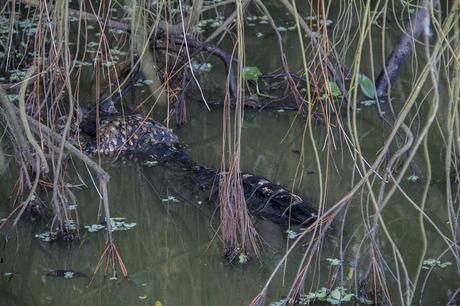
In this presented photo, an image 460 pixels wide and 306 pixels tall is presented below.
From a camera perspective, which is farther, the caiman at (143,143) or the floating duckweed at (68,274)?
the caiman at (143,143)

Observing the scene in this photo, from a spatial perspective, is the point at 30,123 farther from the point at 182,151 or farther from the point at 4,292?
the point at 182,151

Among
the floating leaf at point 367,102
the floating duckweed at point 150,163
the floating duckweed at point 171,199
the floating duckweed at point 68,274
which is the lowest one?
the floating duckweed at point 68,274

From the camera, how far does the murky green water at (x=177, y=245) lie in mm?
4145

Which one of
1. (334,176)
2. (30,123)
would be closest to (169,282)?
(30,123)

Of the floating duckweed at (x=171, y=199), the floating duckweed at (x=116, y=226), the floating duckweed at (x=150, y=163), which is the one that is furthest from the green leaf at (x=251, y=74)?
the floating duckweed at (x=116, y=226)

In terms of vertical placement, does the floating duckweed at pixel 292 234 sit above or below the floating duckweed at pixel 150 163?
below

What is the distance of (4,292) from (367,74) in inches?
147

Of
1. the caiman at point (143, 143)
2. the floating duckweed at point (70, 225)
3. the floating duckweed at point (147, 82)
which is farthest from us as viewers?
the floating duckweed at point (147, 82)

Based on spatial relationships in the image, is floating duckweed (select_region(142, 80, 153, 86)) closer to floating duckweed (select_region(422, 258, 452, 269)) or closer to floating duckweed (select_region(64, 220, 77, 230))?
floating duckweed (select_region(64, 220, 77, 230))

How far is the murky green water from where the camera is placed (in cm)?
414

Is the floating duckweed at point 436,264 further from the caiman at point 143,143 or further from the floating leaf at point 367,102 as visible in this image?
the floating leaf at point 367,102

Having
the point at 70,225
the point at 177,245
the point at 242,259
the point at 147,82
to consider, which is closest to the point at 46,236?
the point at 70,225

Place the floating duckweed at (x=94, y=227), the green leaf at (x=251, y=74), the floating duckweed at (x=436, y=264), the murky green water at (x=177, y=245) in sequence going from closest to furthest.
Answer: the murky green water at (x=177, y=245), the floating duckweed at (x=436, y=264), the floating duckweed at (x=94, y=227), the green leaf at (x=251, y=74)

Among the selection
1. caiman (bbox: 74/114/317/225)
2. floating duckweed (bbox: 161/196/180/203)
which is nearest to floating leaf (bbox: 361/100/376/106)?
caiman (bbox: 74/114/317/225)
